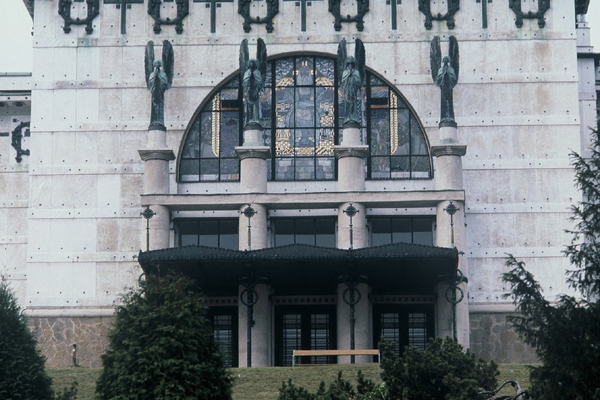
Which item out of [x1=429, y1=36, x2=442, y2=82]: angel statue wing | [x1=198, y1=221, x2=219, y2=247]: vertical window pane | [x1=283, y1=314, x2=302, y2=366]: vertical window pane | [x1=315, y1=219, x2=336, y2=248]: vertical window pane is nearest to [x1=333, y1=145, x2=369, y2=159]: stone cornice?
[x1=315, y1=219, x2=336, y2=248]: vertical window pane

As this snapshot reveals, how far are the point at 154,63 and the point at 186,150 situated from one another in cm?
344

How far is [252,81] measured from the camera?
52875 mm

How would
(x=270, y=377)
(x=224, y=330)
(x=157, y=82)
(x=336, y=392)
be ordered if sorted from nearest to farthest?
(x=336, y=392), (x=270, y=377), (x=224, y=330), (x=157, y=82)

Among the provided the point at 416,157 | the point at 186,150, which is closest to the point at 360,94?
the point at 416,157

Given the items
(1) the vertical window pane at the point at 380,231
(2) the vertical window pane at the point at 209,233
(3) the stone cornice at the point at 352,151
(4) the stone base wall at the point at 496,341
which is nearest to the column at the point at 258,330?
(2) the vertical window pane at the point at 209,233

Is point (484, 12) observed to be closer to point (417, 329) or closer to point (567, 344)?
point (417, 329)

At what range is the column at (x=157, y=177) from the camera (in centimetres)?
5206

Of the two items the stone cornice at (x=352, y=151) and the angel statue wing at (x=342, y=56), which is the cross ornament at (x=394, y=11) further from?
the stone cornice at (x=352, y=151)

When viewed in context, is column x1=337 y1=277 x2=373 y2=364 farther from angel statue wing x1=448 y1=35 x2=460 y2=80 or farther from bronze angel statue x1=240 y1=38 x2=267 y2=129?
angel statue wing x1=448 y1=35 x2=460 y2=80

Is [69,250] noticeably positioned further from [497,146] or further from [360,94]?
[497,146]

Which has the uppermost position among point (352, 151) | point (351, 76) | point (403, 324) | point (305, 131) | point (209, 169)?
point (351, 76)

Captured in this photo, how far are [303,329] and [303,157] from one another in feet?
20.6

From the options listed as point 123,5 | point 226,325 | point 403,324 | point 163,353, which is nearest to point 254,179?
point 226,325

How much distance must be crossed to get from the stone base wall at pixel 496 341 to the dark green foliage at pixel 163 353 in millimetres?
16320
